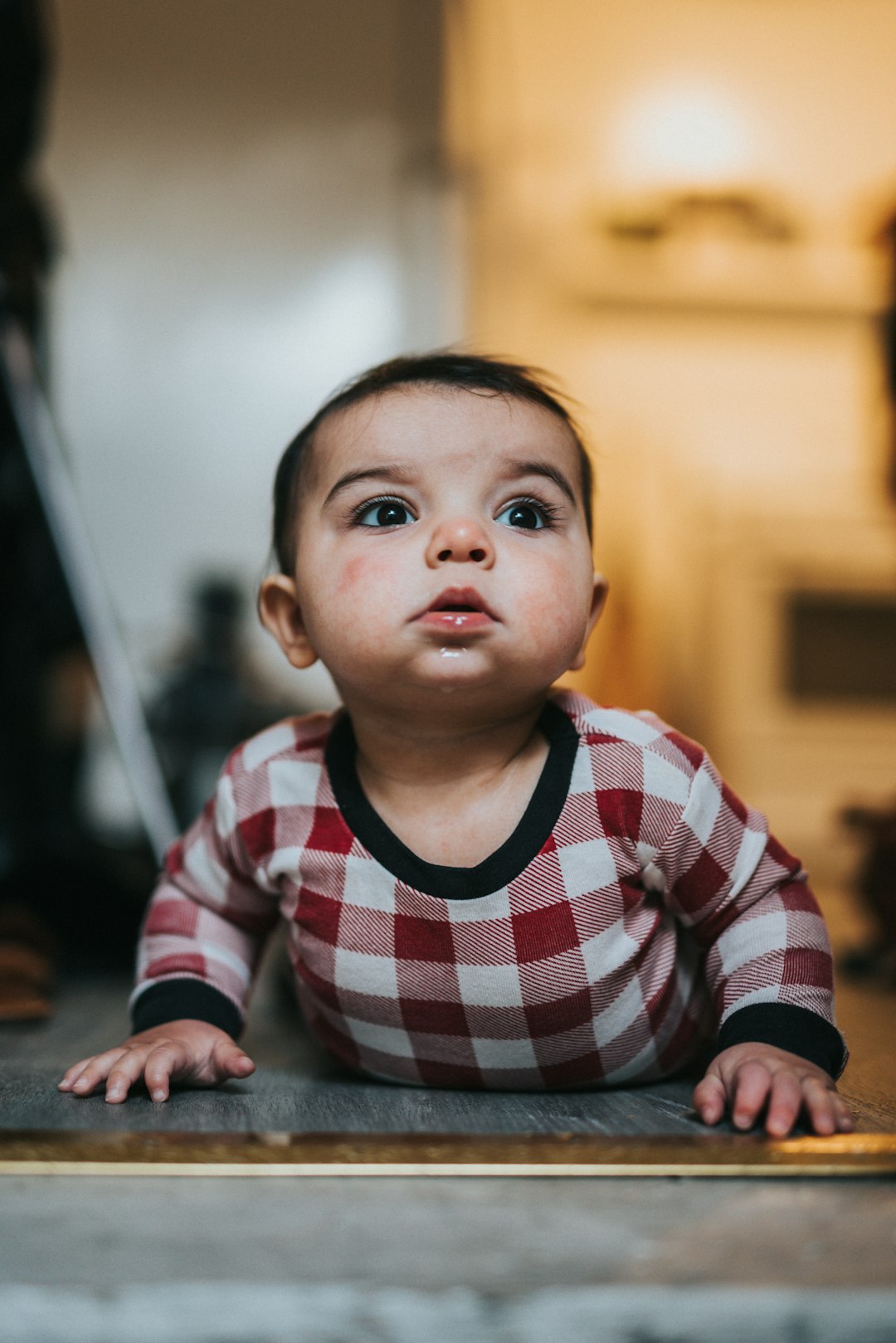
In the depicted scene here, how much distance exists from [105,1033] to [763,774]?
7.38 feet

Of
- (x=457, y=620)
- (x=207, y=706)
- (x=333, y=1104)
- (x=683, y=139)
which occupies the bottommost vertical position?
(x=207, y=706)

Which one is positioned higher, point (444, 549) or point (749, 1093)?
point (444, 549)

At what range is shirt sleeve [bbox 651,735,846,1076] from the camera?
584 mm

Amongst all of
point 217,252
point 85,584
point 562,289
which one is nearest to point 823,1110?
point 85,584

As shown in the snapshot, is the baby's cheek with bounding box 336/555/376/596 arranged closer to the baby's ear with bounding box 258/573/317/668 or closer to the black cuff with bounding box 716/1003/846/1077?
the baby's ear with bounding box 258/573/317/668

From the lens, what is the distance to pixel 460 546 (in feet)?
1.80

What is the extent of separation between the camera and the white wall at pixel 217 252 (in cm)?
301

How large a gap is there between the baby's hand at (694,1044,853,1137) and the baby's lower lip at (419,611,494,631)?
0.23 metres

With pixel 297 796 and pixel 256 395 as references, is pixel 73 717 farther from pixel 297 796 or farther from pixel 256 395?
pixel 256 395

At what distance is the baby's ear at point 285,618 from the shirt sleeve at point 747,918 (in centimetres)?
21

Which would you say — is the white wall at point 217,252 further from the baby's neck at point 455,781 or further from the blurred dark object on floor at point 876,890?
the baby's neck at point 455,781

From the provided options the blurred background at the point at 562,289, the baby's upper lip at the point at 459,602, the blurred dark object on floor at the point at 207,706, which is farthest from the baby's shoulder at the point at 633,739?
the blurred background at the point at 562,289

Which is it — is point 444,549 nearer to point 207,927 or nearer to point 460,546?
point 460,546

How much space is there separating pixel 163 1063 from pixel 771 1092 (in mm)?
286
